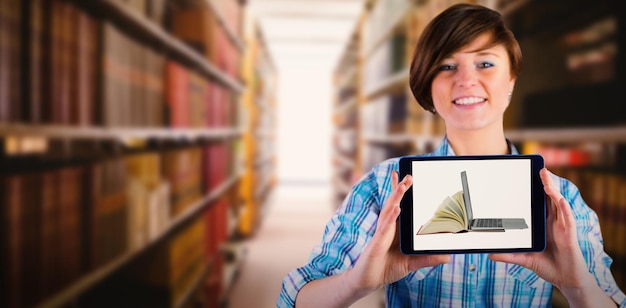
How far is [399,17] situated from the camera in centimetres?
252

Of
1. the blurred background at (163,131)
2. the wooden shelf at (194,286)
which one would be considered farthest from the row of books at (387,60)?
the wooden shelf at (194,286)

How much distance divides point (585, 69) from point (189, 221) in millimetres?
1822

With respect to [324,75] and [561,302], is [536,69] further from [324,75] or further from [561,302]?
[324,75]

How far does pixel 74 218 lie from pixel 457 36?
948mm

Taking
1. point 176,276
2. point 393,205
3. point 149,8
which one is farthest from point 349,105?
point 393,205

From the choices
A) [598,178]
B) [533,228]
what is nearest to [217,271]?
[598,178]

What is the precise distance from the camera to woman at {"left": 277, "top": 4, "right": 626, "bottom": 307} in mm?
579

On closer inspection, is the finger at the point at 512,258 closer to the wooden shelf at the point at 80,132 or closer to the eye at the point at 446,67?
the eye at the point at 446,67

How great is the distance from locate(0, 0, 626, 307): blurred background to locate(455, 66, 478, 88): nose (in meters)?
0.12

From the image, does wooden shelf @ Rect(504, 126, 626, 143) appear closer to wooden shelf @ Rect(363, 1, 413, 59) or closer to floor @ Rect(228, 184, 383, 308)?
floor @ Rect(228, 184, 383, 308)

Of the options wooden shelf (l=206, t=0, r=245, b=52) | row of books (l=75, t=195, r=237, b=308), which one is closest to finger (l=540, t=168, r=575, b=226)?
row of books (l=75, t=195, r=237, b=308)

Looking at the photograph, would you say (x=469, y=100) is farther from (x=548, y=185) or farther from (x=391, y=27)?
(x=391, y=27)

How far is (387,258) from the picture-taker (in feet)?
1.90

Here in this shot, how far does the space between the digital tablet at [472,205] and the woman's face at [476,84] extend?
0.28 feet
